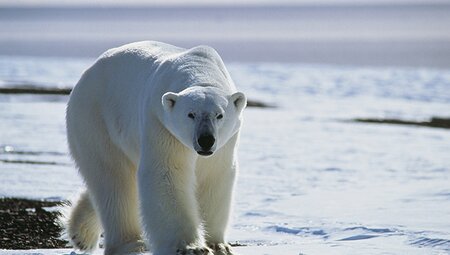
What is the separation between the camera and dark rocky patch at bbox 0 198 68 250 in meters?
4.51

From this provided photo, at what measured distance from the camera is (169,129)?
331 cm

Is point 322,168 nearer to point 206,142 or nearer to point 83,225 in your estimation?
point 83,225

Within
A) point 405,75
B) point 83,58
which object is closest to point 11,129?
point 405,75

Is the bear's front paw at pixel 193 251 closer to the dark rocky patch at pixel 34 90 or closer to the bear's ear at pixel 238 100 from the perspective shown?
the bear's ear at pixel 238 100

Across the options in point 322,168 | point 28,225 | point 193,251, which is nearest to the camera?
point 193,251

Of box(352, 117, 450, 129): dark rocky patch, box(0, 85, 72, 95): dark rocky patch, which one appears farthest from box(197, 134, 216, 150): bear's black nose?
box(0, 85, 72, 95): dark rocky patch

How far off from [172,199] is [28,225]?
6.09 ft

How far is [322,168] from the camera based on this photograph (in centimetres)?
703

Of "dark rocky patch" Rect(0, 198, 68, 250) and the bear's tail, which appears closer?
the bear's tail

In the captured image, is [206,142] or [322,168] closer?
[206,142]

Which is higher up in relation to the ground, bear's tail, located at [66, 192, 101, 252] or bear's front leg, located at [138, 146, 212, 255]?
bear's front leg, located at [138, 146, 212, 255]

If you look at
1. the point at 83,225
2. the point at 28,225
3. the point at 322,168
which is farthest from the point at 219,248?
the point at 322,168

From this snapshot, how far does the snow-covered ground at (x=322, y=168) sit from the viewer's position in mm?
4465

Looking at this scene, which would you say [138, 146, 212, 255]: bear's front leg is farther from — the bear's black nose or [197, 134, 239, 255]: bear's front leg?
the bear's black nose
